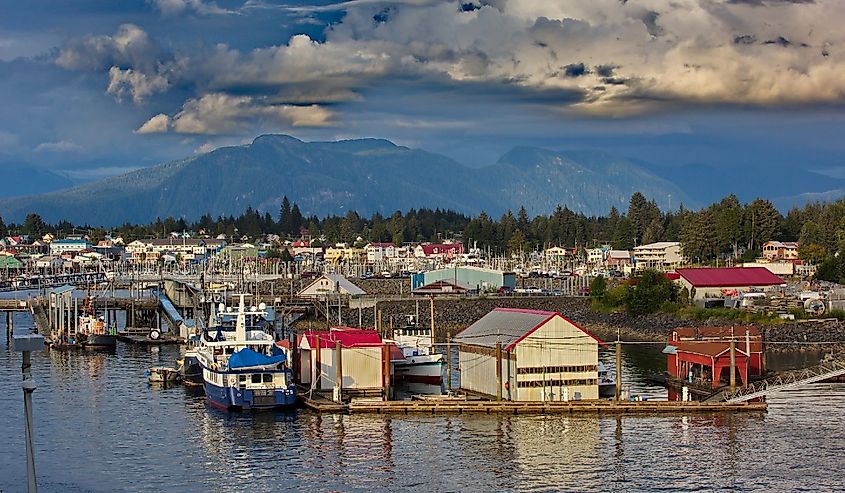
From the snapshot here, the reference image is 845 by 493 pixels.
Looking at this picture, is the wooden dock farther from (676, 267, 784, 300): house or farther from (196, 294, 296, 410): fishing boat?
(676, 267, 784, 300): house

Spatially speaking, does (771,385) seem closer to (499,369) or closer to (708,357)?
(708,357)

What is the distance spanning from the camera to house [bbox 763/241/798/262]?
5054 inches

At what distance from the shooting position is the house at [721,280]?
95062mm

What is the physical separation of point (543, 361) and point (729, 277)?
5422 centimetres

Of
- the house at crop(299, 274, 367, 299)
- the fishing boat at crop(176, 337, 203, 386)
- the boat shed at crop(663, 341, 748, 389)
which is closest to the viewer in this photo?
the boat shed at crop(663, 341, 748, 389)

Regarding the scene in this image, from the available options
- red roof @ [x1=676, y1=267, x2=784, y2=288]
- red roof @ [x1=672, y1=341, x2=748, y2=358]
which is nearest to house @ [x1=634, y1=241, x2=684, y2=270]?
red roof @ [x1=676, y1=267, x2=784, y2=288]

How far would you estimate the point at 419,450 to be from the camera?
3938 cm

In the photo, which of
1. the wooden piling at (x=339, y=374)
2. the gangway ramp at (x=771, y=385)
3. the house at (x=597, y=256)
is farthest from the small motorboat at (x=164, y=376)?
the house at (x=597, y=256)

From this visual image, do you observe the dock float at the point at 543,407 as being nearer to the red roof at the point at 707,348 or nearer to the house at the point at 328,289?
the red roof at the point at 707,348

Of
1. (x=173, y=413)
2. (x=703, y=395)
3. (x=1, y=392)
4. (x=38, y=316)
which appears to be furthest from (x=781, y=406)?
(x=38, y=316)

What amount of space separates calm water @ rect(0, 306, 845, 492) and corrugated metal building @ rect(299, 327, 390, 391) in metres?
3.66

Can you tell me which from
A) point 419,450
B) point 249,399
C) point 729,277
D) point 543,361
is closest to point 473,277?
point 729,277

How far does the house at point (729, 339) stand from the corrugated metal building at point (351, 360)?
47.2 feet

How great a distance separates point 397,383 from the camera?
2168 inches
